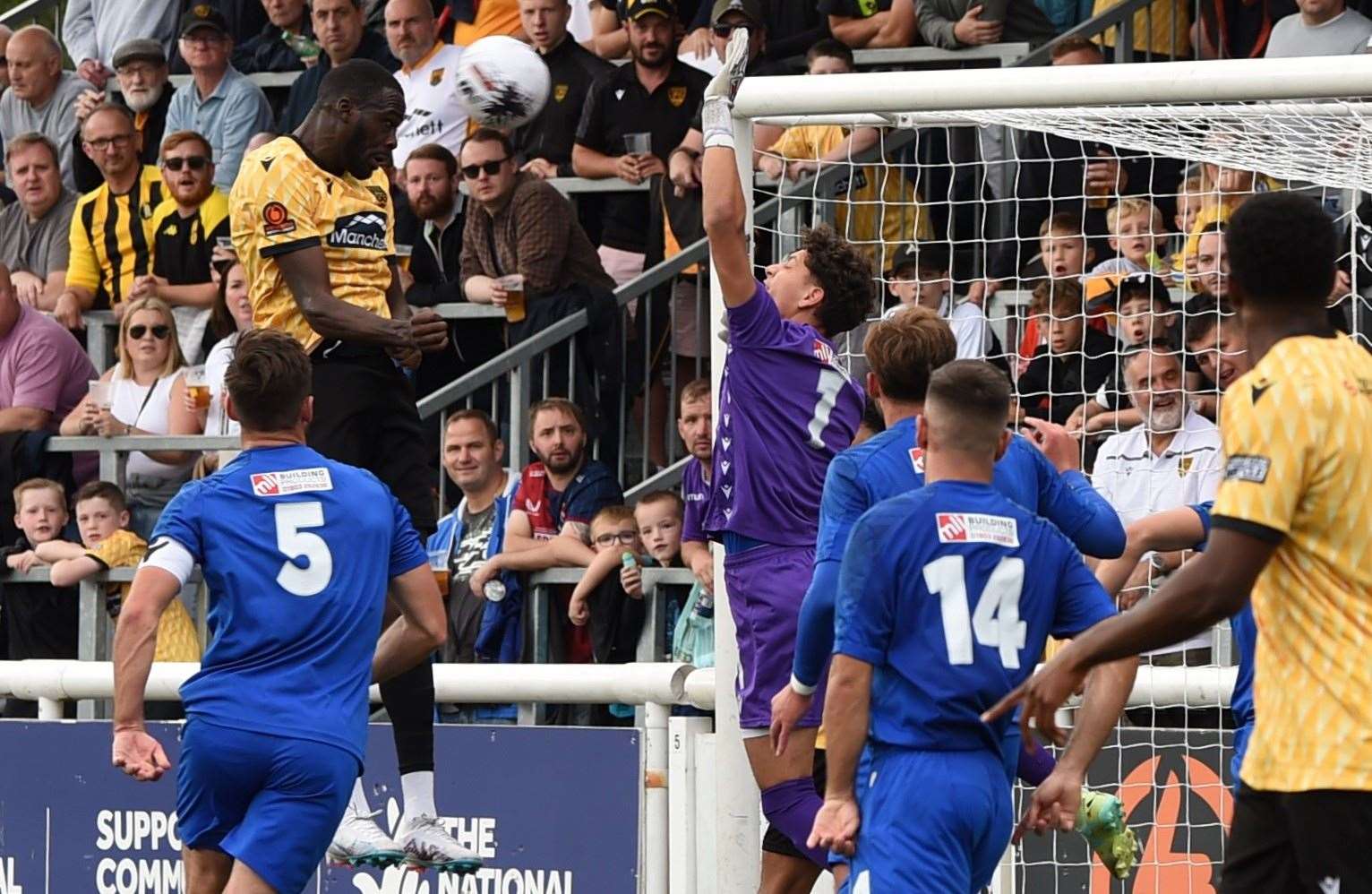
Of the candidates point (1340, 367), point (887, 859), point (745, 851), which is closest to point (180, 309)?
point (745, 851)

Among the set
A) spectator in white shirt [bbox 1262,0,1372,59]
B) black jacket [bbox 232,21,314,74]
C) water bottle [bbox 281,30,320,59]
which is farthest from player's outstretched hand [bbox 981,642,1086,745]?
black jacket [bbox 232,21,314,74]

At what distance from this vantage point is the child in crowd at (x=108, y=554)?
32.7 feet

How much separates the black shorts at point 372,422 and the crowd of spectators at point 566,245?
51.7 inches

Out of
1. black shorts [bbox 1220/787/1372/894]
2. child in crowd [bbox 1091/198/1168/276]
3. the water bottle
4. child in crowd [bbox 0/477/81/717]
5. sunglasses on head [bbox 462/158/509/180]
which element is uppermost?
the water bottle

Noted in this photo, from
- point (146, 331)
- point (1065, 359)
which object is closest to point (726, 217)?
point (1065, 359)

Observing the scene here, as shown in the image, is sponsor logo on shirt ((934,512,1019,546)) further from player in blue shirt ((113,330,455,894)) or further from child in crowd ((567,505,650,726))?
child in crowd ((567,505,650,726))

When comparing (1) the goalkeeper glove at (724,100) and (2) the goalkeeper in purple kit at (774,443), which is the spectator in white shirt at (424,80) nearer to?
(1) the goalkeeper glove at (724,100)

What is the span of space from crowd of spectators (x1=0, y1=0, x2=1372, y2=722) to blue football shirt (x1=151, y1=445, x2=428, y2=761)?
238 centimetres

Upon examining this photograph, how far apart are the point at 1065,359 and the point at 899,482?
158 inches

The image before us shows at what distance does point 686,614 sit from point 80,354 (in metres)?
4.78

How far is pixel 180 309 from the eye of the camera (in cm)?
1277

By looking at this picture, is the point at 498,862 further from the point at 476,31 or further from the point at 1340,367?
the point at 476,31

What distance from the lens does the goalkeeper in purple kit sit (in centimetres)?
673

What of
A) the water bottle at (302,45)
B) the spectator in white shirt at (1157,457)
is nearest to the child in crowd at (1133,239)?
the spectator in white shirt at (1157,457)
